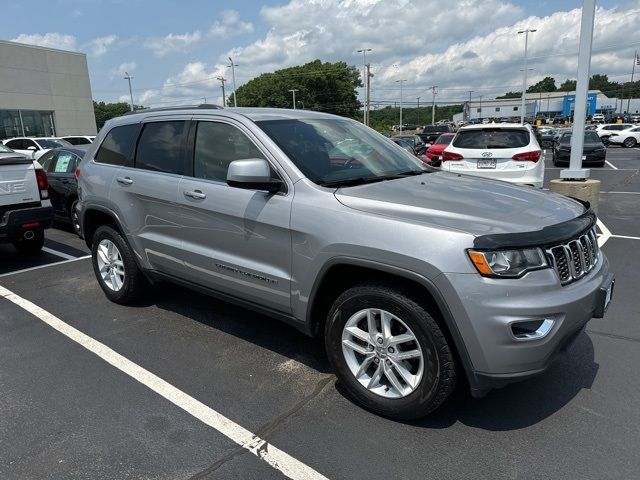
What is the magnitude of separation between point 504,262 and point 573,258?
0.56 metres

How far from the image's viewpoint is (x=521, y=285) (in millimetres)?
2484

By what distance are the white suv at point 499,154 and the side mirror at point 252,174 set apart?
503 centimetres

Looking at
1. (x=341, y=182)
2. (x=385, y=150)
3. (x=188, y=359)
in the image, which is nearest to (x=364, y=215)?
(x=341, y=182)

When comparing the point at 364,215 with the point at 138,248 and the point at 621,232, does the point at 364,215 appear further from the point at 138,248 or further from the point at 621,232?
the point at 621,232

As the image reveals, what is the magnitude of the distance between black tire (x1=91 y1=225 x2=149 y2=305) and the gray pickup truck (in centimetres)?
168

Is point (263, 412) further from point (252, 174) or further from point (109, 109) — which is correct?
point (109, 109)

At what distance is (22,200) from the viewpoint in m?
6.19

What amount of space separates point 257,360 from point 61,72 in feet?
125

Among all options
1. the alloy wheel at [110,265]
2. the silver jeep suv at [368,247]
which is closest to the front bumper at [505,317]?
the silver jeep suv at [368,247]

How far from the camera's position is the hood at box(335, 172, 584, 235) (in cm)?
266

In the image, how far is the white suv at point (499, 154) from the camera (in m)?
7.82

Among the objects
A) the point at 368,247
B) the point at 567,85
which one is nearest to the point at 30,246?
the point at 368,247

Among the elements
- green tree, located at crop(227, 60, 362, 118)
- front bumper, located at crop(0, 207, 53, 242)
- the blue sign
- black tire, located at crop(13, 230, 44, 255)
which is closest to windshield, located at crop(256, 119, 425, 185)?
front bumper, located at crop(0, 207, 53, 242)

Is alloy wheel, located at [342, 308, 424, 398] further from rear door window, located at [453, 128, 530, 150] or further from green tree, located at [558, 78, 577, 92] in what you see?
green tree, located at [558, 78, 577, 92]
